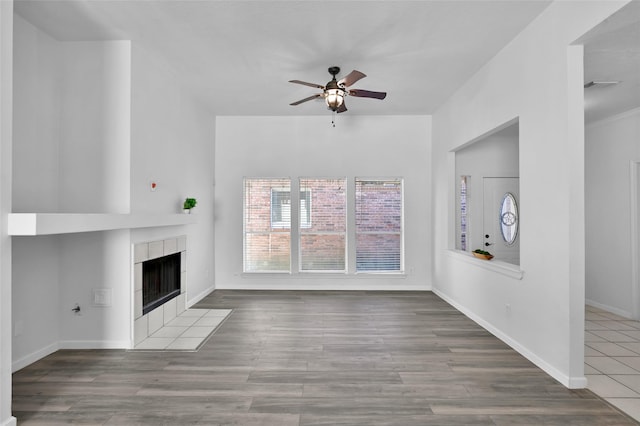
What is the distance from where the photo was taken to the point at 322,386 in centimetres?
258

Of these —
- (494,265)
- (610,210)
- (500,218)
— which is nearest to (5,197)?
(494,265)

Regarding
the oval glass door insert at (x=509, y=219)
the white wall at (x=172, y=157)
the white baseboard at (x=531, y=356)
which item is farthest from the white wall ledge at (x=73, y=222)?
the oval glass door insert at (x=509, y=219)

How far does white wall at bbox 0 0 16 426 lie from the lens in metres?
1.99

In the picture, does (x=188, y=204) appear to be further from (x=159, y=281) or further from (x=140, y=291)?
(x=140, y=291)

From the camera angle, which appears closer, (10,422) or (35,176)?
(10,422)

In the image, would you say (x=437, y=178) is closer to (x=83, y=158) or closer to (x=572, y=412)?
(x=572, y=412)

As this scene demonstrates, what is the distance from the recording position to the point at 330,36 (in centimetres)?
325

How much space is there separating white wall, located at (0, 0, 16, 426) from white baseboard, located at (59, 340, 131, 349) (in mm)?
1265

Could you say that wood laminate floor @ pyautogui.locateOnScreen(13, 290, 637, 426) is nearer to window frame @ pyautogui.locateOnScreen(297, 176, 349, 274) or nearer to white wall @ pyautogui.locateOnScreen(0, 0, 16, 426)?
white wall @ pyautogui.locateOnScreen(0, 0, 16, 426)

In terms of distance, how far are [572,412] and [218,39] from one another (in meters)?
4.16

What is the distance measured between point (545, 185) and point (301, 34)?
2.56 metres

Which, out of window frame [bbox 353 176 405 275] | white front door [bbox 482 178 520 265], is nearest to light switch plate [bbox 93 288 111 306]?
window frame [bbox 353 176 405 275]

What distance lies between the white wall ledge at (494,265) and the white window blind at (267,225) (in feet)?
9.06

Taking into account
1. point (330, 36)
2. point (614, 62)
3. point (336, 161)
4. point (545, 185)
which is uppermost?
point (330, 36)
